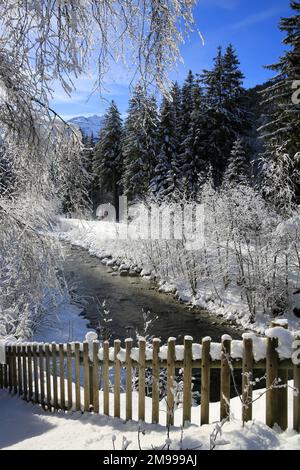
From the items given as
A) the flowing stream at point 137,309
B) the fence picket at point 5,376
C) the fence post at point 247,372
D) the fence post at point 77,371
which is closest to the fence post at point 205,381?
the fence post at point 247,372

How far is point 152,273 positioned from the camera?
19766mm

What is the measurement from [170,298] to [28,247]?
12.7 meters

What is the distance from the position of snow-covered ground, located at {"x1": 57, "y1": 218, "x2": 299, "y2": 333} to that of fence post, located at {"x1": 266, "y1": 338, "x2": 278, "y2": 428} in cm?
265

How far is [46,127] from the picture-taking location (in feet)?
10.6

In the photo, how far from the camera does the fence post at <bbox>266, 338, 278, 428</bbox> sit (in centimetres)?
289

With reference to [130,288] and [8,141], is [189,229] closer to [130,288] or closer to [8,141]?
[130,288]

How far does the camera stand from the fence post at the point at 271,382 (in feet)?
9.48

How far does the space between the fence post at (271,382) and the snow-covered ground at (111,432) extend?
3.7 inches

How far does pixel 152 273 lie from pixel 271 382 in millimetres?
16898

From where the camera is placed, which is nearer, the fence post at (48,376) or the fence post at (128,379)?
the fence post at (128,379)

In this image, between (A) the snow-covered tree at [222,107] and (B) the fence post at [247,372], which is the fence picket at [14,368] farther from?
(A) the snow-covered tree at [222,107]

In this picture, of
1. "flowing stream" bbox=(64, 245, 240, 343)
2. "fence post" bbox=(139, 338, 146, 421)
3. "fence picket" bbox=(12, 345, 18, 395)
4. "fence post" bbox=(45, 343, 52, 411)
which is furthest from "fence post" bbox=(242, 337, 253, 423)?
"flowing stream" bbox=(64, 245, 240, 343)

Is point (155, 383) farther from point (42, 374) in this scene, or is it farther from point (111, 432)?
point (42, 374)
